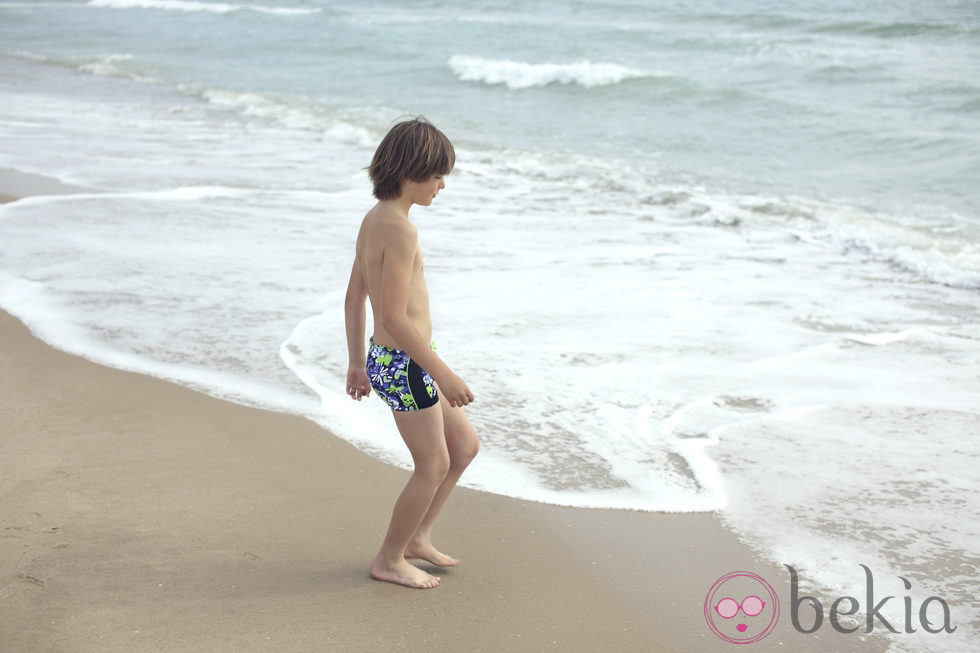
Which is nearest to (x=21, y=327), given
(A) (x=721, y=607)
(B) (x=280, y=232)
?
(B) (x=280, y=232)

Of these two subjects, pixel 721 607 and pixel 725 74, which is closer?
pixel 721 607

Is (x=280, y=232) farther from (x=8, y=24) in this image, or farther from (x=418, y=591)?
A: (x=8, y=24)

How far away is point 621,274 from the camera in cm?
654

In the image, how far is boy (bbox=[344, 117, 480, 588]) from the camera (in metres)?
2.55

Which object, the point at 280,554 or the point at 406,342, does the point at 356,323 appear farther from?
the point at 280,554

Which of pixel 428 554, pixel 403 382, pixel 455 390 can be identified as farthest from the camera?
pixel 428 554

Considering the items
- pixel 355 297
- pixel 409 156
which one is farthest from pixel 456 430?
pixel 409 156

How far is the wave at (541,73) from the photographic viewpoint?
17516 millimetres

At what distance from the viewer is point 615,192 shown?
9812 millimetres

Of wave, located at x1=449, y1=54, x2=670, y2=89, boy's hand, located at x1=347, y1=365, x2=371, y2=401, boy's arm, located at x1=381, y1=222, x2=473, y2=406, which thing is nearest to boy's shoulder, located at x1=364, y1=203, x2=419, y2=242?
boy's arm, located at x1=381, y1=222, x2=473, y2=406

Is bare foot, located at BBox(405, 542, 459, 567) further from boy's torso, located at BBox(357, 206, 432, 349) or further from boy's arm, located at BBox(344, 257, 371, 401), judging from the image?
boy's torso, located at BBox(357, 206, 432, 349)

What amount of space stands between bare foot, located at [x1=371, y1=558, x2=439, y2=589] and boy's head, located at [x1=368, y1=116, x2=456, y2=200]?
3.58 feet

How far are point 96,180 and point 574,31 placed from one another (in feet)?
58.8

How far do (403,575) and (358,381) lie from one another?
59cm
